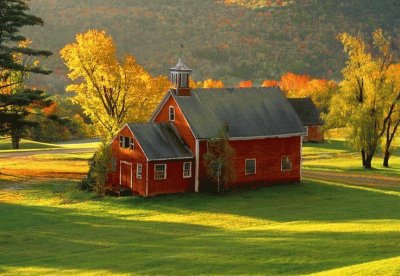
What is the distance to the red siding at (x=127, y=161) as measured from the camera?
46750 millimetres

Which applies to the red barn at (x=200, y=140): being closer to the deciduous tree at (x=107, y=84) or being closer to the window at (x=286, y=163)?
the window at (x=286, y=163)

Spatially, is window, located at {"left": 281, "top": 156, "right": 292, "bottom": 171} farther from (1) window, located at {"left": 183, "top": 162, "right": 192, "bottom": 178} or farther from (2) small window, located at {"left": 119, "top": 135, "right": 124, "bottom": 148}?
(2) small window, located at {"left": 119, "top": 135, "right": 124, "bottom": 148}

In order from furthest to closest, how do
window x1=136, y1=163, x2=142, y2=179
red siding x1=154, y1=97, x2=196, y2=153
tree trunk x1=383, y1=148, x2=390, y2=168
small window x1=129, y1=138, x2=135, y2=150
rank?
tree trunk x1=383, y1=148, x2=390, y2=168 < red siding x1=154, y1=97, x2=196, y2=153 < small window x1=129, y1=138, x2=135, y2=150 < window x1=136, y1=163, x2=142, y2=179

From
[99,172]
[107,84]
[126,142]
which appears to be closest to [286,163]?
[126,142]

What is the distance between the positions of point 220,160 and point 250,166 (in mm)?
4161

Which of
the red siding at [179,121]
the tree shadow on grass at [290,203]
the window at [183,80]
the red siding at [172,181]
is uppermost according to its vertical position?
the window at [183,80]

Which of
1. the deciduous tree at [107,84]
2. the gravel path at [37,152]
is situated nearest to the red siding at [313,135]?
the gravel path at [37,152]

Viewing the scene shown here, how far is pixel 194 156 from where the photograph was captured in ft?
159

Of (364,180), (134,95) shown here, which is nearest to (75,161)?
(134,95)

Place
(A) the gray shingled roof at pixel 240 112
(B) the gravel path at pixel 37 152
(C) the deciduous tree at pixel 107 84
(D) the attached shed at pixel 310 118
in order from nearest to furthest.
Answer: (A) the gray shingled roof at pixel 240 112 < (C) the deciduous tree at pixel 107 84 < (B) the gravel path at pixel 37 152 < (D) the attached shed at pixel 310 118

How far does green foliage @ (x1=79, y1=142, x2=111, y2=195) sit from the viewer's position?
47344 millimetres

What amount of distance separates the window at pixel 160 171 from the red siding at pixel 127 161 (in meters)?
0.83

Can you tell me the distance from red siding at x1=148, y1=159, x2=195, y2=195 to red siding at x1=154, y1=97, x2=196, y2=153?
147cm

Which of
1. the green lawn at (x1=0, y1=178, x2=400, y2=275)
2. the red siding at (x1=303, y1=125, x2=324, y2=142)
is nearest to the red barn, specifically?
the green lawn at (x1=0, y1=178, x2=400, y2=275)
